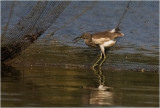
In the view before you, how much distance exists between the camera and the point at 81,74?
14.3 m

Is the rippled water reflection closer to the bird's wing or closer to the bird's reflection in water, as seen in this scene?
the bird's reflection in water

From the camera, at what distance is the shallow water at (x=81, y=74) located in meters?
11.2

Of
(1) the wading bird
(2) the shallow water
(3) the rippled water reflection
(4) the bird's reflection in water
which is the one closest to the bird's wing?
(1) the wading bird

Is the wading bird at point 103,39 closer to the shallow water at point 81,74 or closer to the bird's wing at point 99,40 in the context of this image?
the bird's wing at point 99,40

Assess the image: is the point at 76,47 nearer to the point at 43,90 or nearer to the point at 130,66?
the point at 130,66

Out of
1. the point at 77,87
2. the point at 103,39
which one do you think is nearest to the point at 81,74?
the point at 77,87

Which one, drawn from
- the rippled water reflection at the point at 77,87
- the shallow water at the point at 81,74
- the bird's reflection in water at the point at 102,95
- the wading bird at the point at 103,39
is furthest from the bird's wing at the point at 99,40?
the bird's reflection in water at the point at 102,95

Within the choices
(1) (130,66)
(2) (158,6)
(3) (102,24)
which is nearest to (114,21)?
(3) (102,24)

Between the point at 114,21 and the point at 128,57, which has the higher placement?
the point at 114,21

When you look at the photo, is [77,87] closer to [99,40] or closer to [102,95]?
[102,95]

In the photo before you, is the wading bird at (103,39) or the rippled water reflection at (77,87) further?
the wading bird at (103,39)

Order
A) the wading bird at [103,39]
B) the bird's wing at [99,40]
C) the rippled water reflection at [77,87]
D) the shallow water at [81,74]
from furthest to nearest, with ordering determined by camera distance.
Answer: the bird's wing at [99,40] < the wading bird at [103,39] < the shallow water at [81,74] < the rippled water reflection at [77,87]

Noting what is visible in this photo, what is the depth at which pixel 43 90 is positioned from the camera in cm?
1198

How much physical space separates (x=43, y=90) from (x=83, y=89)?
79cm
